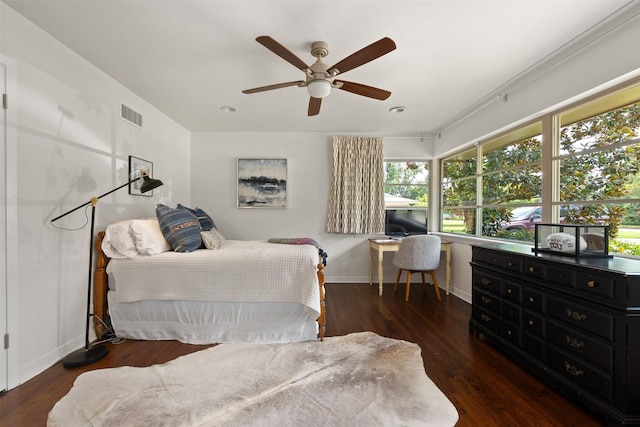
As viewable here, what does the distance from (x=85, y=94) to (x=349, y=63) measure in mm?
2298

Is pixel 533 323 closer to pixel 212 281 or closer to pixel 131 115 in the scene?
pixel 212 281

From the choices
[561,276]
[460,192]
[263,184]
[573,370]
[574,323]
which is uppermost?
[263,184]

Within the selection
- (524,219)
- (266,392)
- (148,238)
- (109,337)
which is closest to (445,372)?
(266,392)

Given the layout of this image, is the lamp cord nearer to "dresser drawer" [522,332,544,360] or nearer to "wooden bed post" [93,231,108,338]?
"wooden bed post" [93,231,108,338]

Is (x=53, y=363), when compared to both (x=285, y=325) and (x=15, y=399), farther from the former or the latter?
(x=285, y=325)

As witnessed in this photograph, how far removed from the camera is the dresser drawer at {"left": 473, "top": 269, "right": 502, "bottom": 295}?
231 centimetres

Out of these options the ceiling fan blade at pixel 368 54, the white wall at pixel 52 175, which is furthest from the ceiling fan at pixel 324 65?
the white wall at pixel 52 175

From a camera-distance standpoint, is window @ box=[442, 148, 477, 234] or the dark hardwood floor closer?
the dark hardwood floor

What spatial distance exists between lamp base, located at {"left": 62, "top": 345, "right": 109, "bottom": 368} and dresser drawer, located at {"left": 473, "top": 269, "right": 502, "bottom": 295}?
3248 millimetres

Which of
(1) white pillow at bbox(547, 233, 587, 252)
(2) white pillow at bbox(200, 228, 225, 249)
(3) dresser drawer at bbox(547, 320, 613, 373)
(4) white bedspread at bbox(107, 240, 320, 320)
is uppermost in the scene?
(1) white pillow at bbox(547, 233, 587, 252)

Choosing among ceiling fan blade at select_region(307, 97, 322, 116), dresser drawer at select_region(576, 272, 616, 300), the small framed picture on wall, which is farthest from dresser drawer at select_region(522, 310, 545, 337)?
the small framed picture on wall

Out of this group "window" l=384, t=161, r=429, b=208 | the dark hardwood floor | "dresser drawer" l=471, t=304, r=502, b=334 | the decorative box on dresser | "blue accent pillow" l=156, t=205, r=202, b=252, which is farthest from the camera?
"window" l=384, t=161, r=429, b=208

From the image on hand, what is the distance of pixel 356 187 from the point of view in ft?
14.5

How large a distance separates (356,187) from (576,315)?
10.2 ft
